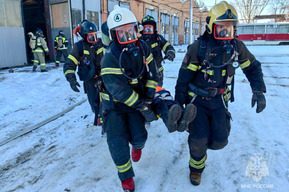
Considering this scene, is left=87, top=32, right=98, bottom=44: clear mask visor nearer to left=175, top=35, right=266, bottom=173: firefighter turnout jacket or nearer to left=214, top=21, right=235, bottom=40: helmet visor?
left=175, top=35, right=266, bottom=173: firefighter turnout jacket

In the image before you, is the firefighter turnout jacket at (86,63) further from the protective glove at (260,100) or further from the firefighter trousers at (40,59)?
the firefighter trousers at (40,59)

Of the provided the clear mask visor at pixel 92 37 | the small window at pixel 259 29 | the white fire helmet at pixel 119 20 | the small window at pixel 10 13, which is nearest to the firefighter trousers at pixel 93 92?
the clear mask visor at pixel 92 37

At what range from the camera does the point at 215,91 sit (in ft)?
9.16

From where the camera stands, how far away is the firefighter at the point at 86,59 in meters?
3.97

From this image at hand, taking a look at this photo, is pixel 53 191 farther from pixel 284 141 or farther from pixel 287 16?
pixel 287 16

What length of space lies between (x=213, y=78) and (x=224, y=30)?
1.94 feet

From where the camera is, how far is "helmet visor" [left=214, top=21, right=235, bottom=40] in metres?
2.71

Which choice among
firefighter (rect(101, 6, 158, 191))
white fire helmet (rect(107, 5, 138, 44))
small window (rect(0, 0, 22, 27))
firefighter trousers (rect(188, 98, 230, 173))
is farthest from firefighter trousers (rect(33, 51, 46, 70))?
firefighter trousers (rect(188, 98, 230, 173))

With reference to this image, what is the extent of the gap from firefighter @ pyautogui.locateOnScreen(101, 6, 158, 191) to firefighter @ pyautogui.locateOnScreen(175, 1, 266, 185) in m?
0.54

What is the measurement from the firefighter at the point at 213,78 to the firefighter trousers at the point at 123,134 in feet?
2.10

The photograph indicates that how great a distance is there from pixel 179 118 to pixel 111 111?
0.84 meters

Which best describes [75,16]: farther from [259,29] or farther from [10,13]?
[259,29]

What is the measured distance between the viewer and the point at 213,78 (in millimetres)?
2773

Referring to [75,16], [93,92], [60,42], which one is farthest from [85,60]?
[75,16]
